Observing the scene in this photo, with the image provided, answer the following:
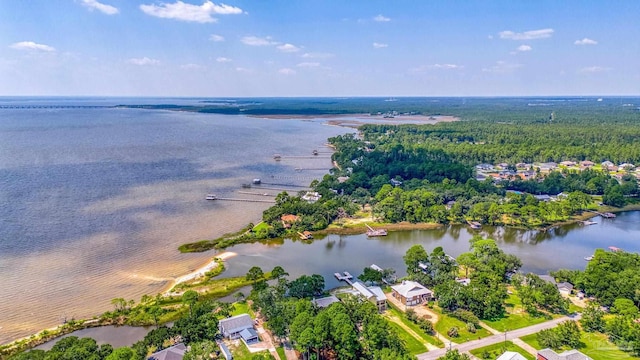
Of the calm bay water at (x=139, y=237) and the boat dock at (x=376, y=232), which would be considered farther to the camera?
the boat dock at (x=376, y=232)

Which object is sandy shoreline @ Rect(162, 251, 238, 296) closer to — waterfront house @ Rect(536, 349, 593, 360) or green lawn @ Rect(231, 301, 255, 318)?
green lawn @ Rect(231, 301, 255, 318)

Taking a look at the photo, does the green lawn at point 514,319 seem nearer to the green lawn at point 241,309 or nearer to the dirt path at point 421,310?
the dirt path at point 421,310

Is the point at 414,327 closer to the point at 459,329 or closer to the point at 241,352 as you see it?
the point at 459,329

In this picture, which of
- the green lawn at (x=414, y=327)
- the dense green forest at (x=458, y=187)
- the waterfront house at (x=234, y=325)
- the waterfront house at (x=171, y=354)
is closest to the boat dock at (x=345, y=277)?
the green lawn at (x=414, y=327)

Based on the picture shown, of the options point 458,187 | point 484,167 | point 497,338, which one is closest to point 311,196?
point 458,187

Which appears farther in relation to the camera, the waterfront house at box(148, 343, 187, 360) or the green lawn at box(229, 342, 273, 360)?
the green lawn at box(229, 342, 273, 360)

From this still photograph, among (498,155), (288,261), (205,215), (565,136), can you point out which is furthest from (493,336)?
(565,136)

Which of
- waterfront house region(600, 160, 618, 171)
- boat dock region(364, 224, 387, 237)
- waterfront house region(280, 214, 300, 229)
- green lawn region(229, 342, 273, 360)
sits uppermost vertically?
waterfront house region(600, 160, 618, 171)

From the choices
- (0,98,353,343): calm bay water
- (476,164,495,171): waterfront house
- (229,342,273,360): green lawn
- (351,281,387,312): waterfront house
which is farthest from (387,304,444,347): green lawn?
(476,164,495,171): waterfront house
